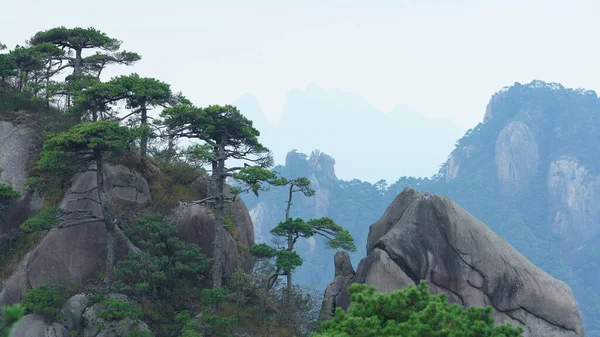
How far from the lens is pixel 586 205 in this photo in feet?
378

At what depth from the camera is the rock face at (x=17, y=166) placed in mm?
23906

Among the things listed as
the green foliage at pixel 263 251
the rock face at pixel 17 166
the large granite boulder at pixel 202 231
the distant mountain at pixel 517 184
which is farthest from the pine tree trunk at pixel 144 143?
the distant mountain at pixel 517 184

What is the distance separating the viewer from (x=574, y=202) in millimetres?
115875

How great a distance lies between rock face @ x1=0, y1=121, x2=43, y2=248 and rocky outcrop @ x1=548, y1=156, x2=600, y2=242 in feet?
357

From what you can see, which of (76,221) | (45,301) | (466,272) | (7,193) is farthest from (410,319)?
(7,193)

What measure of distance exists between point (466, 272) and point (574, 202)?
348 ft

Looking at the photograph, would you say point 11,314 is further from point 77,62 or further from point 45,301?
point 77,62

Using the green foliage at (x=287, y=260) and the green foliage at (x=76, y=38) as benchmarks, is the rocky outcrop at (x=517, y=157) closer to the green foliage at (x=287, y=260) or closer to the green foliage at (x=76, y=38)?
the green foliage at (x=76, y=38)

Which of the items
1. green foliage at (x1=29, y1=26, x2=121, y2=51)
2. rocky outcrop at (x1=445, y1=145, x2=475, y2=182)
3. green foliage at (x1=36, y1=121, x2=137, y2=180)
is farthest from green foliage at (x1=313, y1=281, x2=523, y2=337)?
rocky outcrop at (x1=445, y1=145, x2=475, y2=182)

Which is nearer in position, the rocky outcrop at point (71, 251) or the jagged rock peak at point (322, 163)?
the rocky outcrop at point (71, 251)

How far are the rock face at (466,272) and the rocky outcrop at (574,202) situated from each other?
337ft

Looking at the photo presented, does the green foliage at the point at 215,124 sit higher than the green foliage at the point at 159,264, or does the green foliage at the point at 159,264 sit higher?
the green foliage at the point at 215,124

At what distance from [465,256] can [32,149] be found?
724 inches

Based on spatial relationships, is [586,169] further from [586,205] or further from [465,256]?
[465,256]
